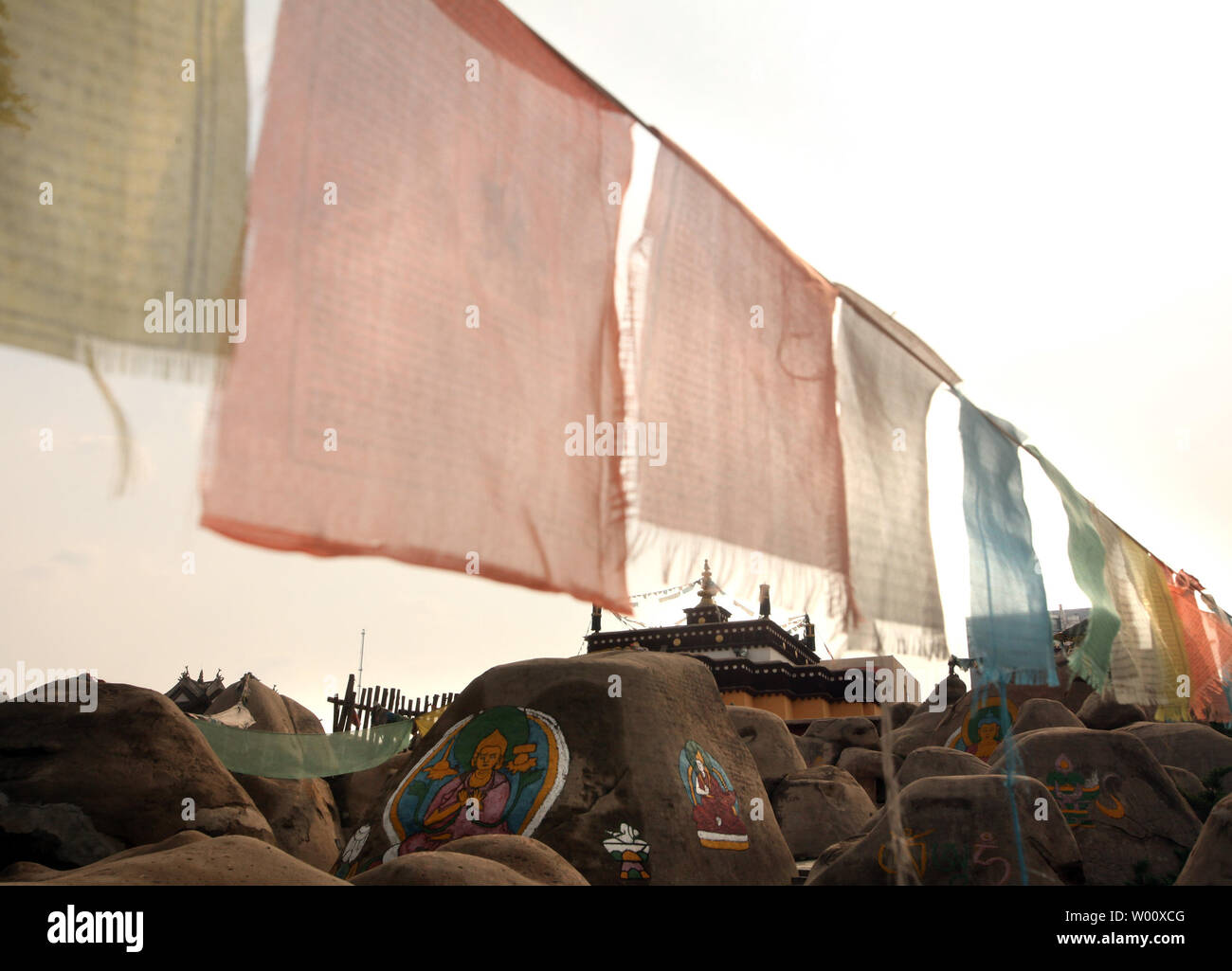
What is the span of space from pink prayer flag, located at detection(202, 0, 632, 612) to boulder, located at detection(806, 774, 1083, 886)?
4.62 meters

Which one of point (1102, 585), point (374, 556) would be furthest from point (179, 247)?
point (1102, 585)

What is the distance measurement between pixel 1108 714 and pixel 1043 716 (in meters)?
4.09

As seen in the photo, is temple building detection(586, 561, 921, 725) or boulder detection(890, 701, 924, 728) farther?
temple building detection(586, 561, 921, 725)

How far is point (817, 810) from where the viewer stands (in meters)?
12.9

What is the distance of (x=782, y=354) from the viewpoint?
423 cm

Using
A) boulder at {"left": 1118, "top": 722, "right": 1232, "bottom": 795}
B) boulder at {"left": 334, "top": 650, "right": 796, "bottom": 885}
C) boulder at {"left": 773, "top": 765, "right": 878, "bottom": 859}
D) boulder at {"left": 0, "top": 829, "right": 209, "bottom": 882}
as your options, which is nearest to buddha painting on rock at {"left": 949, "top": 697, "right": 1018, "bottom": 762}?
boulder at {"left": 1118, "top": 722, "right": 1232, "bottom": 795}

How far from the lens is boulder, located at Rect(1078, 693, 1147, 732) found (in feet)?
55.3

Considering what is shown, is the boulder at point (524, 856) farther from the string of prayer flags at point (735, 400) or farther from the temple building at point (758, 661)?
the temple building at point (758, 661)

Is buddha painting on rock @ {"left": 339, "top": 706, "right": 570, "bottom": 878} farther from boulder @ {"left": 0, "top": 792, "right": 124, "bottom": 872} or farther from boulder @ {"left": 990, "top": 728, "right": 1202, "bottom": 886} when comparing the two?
boulder @ {"left": 990, "top": 728, "right": 1202, "bottom": 886}

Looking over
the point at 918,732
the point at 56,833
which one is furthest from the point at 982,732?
the point at 56,833

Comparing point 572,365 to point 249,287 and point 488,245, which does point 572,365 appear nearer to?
point 488,245

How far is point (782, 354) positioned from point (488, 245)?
1.72 metres

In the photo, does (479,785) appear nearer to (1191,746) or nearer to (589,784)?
(589,784)

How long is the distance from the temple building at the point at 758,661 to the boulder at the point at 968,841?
17.9m
